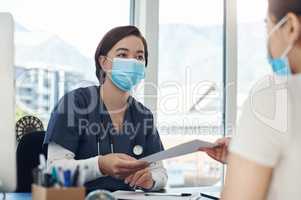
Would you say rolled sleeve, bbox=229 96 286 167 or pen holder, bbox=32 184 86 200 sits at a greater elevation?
rolled sleeve, bbox=229 96 286 167

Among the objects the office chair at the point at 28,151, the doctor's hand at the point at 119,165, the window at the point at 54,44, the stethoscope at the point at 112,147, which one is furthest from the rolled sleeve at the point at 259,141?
the window at the point at 54,44

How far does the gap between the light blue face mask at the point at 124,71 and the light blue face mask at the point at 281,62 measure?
43.2 inches

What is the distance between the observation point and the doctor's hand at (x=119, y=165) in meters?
1.47

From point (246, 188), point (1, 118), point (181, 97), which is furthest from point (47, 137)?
point (181, 97)

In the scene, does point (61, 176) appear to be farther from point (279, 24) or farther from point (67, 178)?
point (279, 24)

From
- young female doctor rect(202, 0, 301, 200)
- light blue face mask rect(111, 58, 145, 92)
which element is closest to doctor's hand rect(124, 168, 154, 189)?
light blue face mask rect(111, 58, 145, 92)

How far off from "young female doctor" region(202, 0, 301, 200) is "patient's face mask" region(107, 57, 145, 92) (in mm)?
1157

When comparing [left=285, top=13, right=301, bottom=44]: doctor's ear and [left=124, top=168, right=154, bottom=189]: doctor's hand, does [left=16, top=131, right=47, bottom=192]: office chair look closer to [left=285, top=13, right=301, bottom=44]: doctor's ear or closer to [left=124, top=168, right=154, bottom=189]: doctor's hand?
[left=124, top=168, right=154, bottom=189]: doctor's hand

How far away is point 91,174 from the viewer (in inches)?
61.5

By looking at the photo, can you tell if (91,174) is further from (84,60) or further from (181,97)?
(181,97)

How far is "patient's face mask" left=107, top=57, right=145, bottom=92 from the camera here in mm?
1917


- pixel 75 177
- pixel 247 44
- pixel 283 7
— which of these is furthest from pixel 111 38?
pixel 247 44

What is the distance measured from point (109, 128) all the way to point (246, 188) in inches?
42.4

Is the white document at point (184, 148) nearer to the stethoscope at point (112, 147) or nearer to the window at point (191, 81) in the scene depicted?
the stethoscope at point (112, 147)
